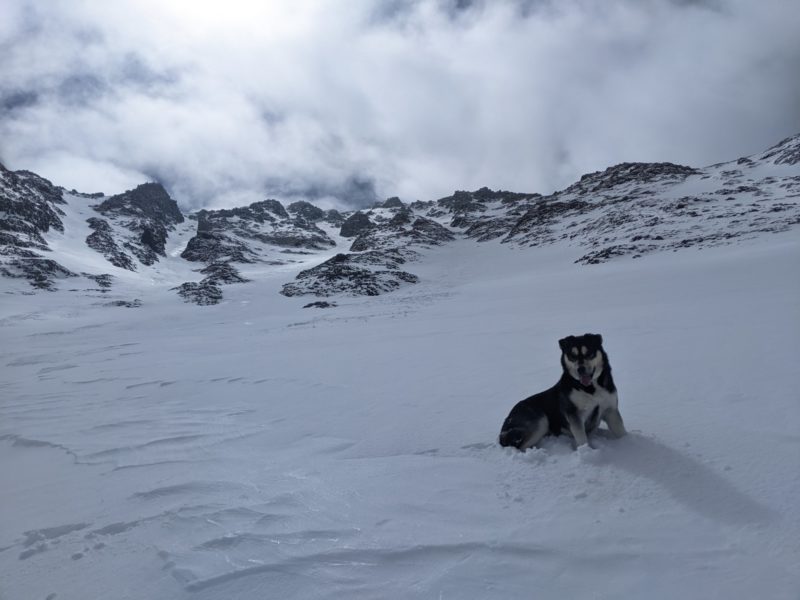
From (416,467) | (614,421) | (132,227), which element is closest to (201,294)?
(416,467)

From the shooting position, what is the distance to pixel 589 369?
12.2 feet

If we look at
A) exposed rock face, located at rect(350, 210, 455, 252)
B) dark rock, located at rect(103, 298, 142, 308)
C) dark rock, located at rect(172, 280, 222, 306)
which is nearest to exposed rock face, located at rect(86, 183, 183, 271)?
dark rock, located at rect(172, 280, 222, 306)

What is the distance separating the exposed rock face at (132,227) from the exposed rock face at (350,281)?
6264cm

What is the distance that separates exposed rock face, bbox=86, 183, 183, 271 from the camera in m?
99.8

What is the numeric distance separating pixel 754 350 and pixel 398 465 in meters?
5.94

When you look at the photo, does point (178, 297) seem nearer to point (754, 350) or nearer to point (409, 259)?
point (409, 259)

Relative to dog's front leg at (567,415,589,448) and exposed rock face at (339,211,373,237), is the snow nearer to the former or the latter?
dog's front leg at (567,415,589,448)

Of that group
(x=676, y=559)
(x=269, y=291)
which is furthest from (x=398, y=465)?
(x=269, y=291)

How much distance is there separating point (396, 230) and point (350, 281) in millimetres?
50578

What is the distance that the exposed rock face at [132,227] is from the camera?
99.8 m

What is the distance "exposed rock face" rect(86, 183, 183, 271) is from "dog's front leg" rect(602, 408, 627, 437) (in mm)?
107932

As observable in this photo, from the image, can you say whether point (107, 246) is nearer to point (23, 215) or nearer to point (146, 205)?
point (23, 215)

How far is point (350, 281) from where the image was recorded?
50.6 m

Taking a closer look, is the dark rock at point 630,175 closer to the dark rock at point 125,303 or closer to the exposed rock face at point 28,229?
the dark rock at point 125,303
